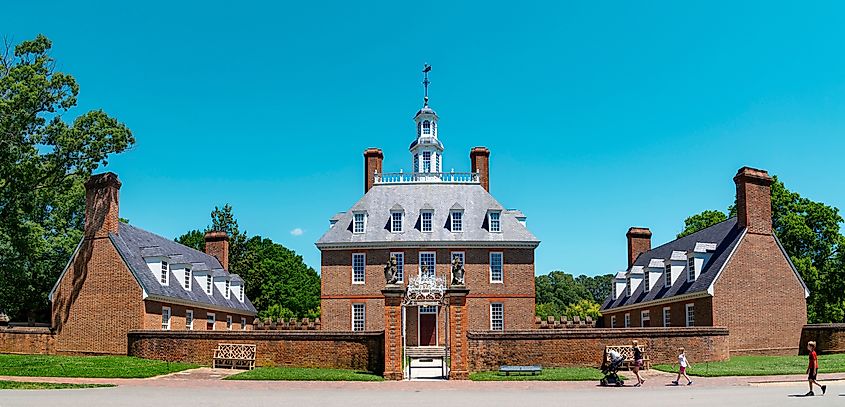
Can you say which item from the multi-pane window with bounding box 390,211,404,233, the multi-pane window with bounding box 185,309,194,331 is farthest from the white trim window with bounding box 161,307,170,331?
the multi-pane window with bounding box 390,211,404,233

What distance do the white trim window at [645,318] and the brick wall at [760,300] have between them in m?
7.71

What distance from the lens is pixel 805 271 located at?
4362 centimetres

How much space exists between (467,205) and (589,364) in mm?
17924

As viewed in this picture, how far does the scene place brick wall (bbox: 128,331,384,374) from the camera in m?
27.0

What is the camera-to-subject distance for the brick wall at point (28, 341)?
32.1 meters

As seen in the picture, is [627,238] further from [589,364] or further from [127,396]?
[127,396]

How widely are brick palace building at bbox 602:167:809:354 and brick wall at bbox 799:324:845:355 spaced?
28 cm

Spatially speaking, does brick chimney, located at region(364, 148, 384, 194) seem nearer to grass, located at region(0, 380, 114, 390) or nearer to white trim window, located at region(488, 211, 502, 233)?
white trim window, located at region(488, 211, 502, 233)

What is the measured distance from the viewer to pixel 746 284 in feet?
111

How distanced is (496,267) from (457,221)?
10.4ft

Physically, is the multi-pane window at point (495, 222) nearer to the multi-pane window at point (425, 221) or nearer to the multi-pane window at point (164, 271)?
the multi-pane window at point (425, 221)

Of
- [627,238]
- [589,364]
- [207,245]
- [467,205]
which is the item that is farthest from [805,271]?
[207,245]

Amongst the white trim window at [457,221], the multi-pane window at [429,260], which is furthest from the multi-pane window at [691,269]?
the multi-pane window at [429,260]

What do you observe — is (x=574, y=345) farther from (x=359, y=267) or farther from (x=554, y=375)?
(x=359, y=267)
